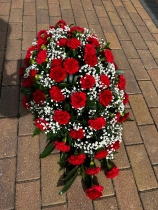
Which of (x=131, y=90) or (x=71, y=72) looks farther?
(x=131, y=90)

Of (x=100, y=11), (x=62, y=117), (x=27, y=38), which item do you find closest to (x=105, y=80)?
(x=62, y=117)

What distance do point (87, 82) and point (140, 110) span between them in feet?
4.27

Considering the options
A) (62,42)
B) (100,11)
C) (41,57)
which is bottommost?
(100,11)

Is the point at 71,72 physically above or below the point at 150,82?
above

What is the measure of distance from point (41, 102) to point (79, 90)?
1.54ft

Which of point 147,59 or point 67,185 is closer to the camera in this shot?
point 67,185

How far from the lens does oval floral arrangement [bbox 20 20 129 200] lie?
2359 mm

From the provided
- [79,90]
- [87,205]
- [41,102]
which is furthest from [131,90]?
[87,205]

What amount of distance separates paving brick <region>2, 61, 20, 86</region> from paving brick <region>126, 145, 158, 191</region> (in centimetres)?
197

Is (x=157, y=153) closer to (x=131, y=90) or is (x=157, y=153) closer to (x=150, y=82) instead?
(x=131, y=90)

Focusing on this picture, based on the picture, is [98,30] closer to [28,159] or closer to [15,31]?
[15,31]

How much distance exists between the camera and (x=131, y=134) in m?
2.98

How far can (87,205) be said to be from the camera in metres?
2.37

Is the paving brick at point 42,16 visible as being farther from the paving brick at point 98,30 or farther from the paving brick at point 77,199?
the paving brick at point 77,199
